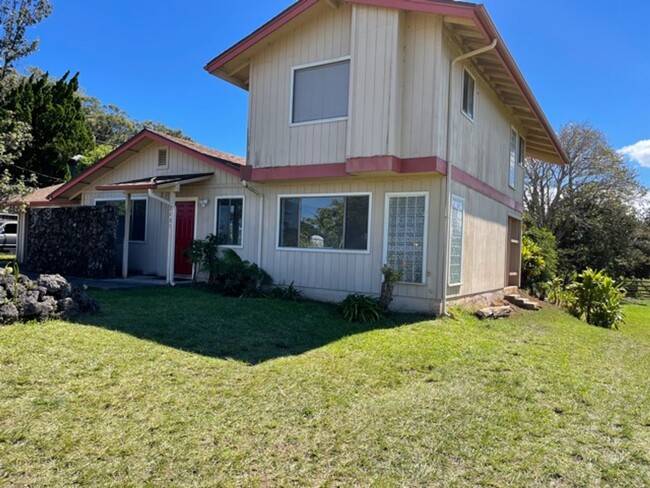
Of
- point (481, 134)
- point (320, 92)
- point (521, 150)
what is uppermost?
point (521, 150)

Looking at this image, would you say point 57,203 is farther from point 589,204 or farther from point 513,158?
point 589,204

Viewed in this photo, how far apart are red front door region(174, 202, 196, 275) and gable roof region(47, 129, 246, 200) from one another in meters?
1.41

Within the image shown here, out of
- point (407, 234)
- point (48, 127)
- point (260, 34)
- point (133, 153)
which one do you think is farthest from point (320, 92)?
point (48, 127)

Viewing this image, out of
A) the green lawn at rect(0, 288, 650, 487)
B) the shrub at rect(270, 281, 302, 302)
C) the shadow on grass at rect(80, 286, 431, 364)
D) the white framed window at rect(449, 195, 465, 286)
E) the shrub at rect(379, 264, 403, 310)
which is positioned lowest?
the green lawn at rect(0, 288, 650, 487)

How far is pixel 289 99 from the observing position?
10250 mm

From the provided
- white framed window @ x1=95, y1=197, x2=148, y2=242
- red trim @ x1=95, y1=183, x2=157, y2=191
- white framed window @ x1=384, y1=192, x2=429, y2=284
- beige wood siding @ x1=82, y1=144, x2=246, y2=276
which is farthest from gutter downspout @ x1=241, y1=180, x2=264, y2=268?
white framed window @ x1=95, y1=197, x2=148, y2=242

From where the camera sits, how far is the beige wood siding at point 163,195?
1181 centimetres

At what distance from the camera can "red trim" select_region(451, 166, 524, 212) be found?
380 inches

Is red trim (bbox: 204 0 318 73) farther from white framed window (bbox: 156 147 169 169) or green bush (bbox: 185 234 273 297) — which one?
green bush (bbox: 185 234 273 297)

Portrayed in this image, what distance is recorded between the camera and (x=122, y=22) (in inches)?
774

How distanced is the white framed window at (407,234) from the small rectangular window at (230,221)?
3.95 meters

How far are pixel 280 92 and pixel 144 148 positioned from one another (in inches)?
214

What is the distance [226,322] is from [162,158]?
7.63m

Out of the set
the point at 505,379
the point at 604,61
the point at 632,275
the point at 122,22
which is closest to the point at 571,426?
the point at 505,379
